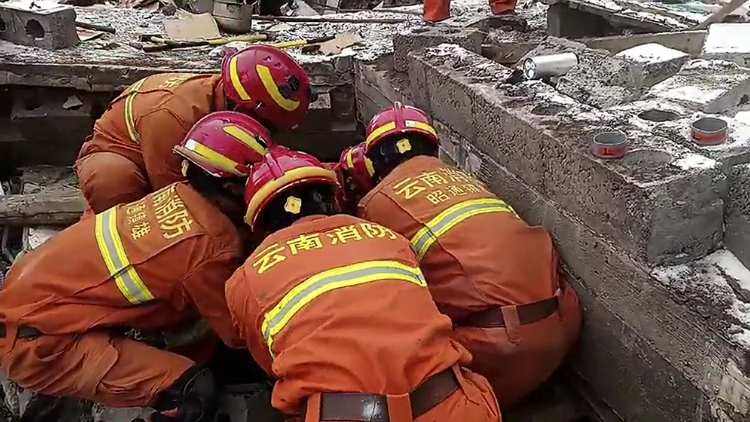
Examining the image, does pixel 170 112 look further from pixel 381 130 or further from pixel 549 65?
Answer: pixel 549 65

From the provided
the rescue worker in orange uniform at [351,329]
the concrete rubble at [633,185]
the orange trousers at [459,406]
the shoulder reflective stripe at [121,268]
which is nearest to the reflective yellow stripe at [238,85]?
the concrete rubble at [633,185]

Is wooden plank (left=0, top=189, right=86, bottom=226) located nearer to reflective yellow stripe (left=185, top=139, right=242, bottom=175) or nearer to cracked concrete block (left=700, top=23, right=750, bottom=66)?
reflective yellow stripe (left=185, top=139, right=242, bottom=175)

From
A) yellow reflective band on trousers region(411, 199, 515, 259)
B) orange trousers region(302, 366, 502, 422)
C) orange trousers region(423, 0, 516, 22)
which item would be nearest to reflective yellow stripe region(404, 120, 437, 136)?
yellow reflective band on trousers region(411, 199, 515, 259)

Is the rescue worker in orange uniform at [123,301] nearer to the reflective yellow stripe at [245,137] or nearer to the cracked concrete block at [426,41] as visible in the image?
the reflective yellow stripe at [245,137]

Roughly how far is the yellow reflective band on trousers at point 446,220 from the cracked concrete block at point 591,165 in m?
0.37

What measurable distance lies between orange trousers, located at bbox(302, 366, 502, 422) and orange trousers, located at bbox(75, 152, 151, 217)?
8.70 ft

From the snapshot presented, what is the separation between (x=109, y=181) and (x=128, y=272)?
1713 mm

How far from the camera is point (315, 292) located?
257 centimetres

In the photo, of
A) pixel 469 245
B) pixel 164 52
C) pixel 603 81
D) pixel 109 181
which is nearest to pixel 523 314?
pixel 469 245

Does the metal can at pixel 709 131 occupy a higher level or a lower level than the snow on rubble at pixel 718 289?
higher

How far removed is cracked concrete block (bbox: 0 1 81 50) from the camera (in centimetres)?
674

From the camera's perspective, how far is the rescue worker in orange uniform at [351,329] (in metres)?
2.43

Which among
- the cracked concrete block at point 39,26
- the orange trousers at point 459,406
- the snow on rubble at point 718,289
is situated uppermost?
the cracked concrete block at point 39,26

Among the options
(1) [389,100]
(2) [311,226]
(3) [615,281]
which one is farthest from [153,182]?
(3) [615,281]
